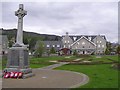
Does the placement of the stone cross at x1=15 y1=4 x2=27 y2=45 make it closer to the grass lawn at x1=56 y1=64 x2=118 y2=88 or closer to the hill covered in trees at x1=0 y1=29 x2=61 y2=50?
the grass lawn at x1=56 y1=64 x2=118 y2=88

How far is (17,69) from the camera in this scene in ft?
61.1

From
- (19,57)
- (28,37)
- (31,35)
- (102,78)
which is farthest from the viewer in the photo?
(31,35)

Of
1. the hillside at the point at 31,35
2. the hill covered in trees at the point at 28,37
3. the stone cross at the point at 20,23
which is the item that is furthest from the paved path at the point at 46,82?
the hillside at the point at 31,35

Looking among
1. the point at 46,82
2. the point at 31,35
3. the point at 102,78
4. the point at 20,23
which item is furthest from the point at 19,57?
the point at 31,35

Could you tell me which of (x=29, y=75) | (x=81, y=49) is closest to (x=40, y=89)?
(x=29, y=75)

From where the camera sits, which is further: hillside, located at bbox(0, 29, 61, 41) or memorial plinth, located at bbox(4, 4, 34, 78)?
hillside, located at bbox(0, 29, 61, 41)

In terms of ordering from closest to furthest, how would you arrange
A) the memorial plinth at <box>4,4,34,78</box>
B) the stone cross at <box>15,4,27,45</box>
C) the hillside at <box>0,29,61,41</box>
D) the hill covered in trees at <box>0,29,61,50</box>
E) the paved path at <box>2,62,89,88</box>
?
1. the paved path at <box>2,62,89,88</box>
2. the memorial plinth at <box>4,4,34,78</box>
3. the stone cross at <box>15,4,27,45</box>
4. the hill covered in trees at <box>0,29,61,50</box>
5. the hillside at <box>0,29,61,41</box>

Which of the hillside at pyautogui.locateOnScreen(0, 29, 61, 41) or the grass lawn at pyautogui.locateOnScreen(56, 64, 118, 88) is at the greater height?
the hillside at pyautogui.locateOnScreen(0, 29, 61, 41)

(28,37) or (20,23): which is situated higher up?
(28,37)

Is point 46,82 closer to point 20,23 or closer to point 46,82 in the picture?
point 46,82

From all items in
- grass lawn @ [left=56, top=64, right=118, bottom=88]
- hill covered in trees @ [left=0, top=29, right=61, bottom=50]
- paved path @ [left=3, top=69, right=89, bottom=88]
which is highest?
hill covered in trees @ [left=0, top=29, right=61, bottom=50]

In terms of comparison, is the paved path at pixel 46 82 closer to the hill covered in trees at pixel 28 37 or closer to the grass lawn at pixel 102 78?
the grass lawn at pixel 102 78

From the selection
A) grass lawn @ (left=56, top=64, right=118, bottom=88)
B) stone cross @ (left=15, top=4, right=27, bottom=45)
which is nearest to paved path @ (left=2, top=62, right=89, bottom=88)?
grass lawn @ (left=56, top=64, right=118, bottom=88)

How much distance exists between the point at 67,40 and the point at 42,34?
38.8 m
